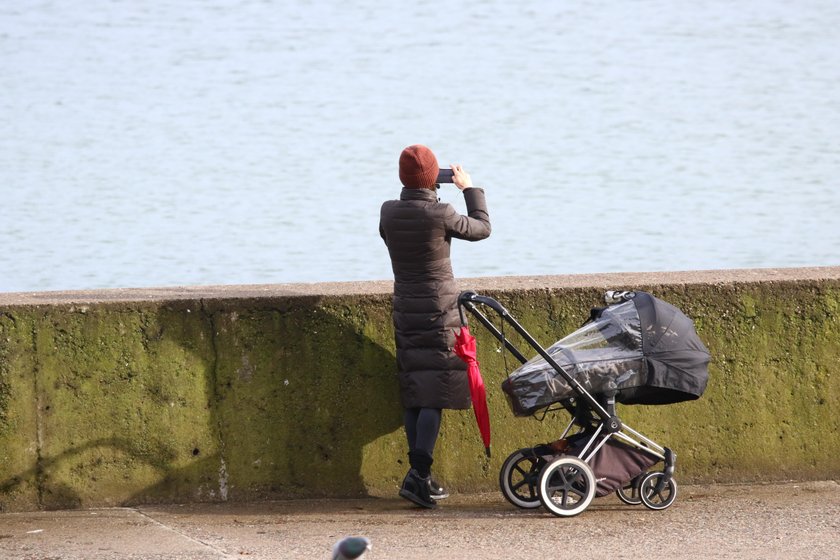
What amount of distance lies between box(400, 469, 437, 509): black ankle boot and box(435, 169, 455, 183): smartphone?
50.2 inches

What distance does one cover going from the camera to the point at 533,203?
26.0m

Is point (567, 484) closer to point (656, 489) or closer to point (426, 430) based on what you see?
point (656, 489)

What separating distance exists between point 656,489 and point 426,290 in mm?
1311

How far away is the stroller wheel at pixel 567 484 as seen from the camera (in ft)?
20.3

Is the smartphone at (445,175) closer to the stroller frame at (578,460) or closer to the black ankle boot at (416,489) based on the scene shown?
the stroller frame at (578,460)

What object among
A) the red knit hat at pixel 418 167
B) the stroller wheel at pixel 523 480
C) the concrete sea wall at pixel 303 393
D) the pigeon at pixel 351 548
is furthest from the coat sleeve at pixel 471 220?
the pigeon at pixel 351 548

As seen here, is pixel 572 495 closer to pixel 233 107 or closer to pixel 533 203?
pixel 533 203

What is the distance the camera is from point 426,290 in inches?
251

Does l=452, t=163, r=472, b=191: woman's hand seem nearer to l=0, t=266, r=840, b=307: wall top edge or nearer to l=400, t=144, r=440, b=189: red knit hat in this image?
l=400, t=144, r=440, b=189: red knit hat

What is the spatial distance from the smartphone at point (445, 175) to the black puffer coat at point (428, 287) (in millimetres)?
99

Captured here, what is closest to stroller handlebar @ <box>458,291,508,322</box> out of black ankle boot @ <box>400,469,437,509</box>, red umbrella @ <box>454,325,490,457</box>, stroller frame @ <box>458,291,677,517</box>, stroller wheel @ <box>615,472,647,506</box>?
stroller frame @ <box>458,291,677,517</box>

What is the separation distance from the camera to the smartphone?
6.48 m

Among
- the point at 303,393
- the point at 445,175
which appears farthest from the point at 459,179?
the point at 303,393

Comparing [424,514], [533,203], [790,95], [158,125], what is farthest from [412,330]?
[790,95]
